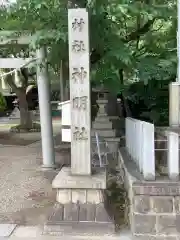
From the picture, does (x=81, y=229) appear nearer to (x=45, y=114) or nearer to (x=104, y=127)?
(x=45, y=114)

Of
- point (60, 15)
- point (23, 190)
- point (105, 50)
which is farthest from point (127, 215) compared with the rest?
point (60, 15)

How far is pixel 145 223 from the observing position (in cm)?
439

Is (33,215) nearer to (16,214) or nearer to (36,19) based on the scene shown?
(16,214)

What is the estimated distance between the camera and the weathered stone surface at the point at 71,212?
469 cm

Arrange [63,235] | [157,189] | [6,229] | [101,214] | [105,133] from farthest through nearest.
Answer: [105,133], [6,229], [101,214], [63,235], [157,189]

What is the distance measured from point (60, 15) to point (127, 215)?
128 inches

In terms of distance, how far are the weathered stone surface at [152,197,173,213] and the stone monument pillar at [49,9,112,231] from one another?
0.68 metres

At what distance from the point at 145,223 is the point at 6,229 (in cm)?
185

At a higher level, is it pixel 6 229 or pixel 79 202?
pixel 79 202

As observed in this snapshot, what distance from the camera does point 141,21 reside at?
9.58 m

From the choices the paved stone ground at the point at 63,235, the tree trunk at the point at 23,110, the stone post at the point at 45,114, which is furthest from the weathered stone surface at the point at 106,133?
the tree trunk at the point at 23,110

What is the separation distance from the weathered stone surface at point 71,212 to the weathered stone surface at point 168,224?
106cm

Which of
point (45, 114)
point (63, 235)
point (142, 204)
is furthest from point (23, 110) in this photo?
point (142, 204)

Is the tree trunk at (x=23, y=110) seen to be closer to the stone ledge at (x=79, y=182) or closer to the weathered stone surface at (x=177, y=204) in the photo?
the stone ledge at (x=79, y=182)
